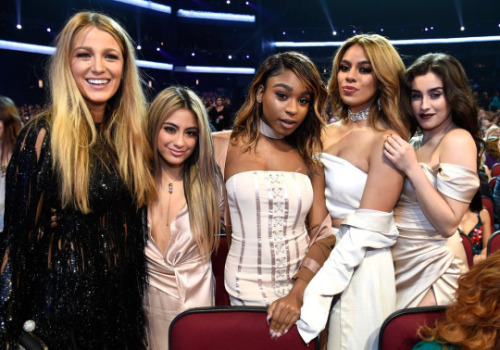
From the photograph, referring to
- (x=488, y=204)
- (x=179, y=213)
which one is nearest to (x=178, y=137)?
(x=179, y=213)

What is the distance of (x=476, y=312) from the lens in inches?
39.9

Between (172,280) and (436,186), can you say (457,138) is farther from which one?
(172,280)

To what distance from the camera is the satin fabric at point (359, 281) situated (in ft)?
5.26

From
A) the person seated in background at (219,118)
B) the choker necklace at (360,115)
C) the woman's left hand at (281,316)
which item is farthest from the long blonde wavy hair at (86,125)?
the person seated in background at (219,118)

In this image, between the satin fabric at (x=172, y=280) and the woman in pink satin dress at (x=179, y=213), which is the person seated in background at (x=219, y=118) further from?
the satin fabric at (x=172, y=280)

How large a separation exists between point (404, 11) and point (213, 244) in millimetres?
17380

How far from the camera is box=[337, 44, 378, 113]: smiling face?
1.80 meters

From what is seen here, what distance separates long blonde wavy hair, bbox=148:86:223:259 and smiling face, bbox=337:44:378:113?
2.07ft

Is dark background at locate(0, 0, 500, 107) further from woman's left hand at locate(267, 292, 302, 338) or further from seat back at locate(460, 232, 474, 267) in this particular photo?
woman's left hand at locate(267, 292, 302, 338)

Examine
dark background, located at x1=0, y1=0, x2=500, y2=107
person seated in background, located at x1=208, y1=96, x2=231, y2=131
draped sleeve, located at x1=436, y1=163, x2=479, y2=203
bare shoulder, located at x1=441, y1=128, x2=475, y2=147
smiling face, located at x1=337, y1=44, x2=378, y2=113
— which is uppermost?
dark background, located at x1=0, y1=0, x2=500, y2=107

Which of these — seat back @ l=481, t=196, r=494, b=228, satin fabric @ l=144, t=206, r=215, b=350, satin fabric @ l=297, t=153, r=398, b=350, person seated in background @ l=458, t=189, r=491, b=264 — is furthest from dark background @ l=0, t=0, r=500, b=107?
satin fabric @ l=297, t=153, r=398, b=350

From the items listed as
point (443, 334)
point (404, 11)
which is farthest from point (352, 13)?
point (443, 334)

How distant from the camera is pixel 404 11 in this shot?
55.2 feet

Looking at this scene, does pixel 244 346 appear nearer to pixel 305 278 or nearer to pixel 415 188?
pixel 305 278
